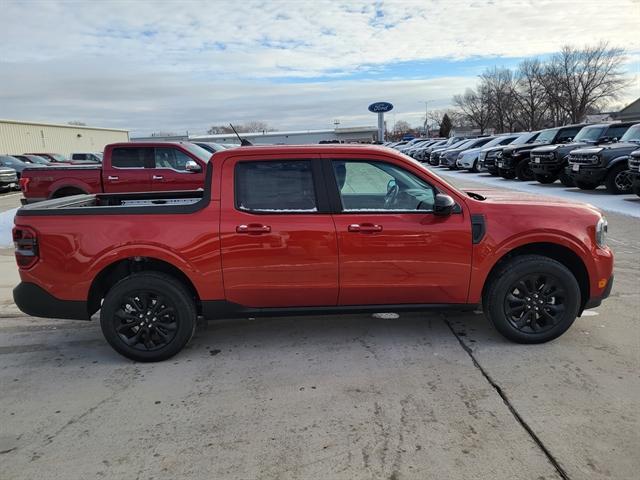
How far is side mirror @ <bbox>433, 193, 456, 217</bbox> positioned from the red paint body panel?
3.1 inches

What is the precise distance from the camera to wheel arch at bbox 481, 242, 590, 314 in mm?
4203

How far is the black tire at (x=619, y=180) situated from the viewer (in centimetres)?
1241

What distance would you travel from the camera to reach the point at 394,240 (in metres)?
3.99

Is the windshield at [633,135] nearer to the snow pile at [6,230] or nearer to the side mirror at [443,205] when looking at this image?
the side mirror at [443,205]

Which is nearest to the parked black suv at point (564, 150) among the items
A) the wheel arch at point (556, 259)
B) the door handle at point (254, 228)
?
the wheel arch at point (556, 259)

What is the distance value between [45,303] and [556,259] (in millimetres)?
4405

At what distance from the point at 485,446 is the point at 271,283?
78.1 inches

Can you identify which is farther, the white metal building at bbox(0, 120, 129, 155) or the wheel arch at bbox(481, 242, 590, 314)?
the white metal building at bbox(0, 120, 129, 155)

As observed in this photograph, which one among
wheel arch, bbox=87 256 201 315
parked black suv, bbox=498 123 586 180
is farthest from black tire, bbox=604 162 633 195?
wheel arch, bbox=87 256 201 315

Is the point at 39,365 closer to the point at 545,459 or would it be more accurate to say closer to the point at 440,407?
the point at 440,407

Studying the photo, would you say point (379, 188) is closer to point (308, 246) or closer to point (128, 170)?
point (308, 246)

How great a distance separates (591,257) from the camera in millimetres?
4156

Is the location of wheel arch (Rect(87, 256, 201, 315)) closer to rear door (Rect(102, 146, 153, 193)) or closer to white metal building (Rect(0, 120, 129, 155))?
rear door (Rect(102, 146, 153, 193))

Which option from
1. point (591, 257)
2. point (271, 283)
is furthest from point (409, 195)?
point (591, 257)
